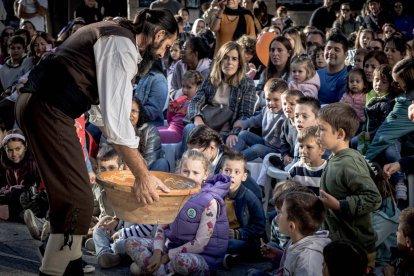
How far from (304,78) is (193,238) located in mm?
2604

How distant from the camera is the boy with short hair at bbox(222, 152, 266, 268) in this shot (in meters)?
5.32

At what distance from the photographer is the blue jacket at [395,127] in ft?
18.8

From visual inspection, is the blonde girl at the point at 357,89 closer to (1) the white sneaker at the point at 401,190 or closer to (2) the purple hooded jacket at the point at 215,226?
(1) the white sneaker at the point at 401,190

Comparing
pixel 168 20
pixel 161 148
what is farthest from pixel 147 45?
pixel 161 148

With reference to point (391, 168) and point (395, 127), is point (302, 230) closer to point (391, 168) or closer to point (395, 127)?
point (391, 168)

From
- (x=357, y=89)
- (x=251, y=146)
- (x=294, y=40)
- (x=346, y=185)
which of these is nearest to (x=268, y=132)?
A: (x=251, y=146)

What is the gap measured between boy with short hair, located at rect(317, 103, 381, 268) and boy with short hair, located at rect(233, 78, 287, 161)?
6.31 ft

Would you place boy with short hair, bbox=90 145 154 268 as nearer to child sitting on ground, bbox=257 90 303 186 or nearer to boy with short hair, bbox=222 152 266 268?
boy with short hair, bbox=222 152 266 268

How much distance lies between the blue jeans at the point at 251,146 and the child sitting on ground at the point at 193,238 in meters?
1.50

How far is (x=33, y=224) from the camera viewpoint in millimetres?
5949

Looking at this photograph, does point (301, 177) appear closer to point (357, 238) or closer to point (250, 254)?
point (250, 254)

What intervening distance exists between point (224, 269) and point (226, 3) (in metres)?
5.42

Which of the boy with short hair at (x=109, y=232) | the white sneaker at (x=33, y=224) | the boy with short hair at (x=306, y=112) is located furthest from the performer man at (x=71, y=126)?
the boy with short hair at (x=306, y=112)

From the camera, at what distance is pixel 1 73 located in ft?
32.4
